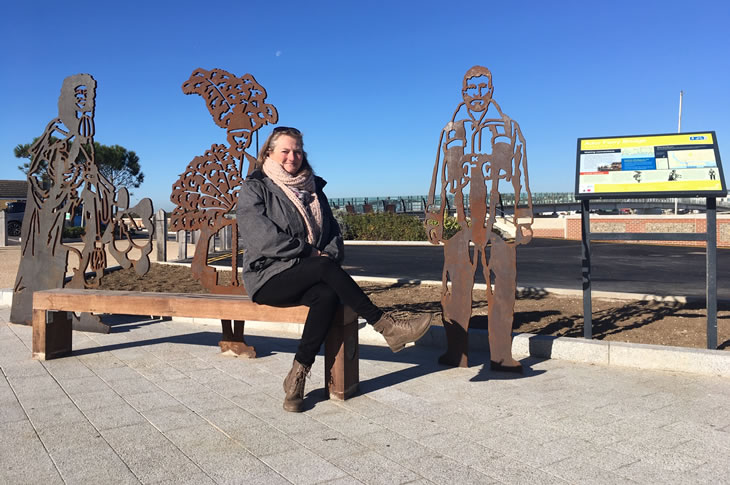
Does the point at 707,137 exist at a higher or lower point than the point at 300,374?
higher

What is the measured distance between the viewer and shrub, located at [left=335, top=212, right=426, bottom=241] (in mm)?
26625

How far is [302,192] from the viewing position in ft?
14.0

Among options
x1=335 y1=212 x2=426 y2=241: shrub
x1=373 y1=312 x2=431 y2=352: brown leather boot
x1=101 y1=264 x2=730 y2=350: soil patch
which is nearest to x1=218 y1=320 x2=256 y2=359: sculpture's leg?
x1=373 y1=312 x2=431 y2=352: brown leather boot

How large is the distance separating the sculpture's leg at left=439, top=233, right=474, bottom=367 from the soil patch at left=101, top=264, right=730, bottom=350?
4.60 ft

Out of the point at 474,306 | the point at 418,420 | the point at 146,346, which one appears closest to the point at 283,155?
the point at 418,420

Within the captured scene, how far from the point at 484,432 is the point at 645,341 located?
9.45 ft

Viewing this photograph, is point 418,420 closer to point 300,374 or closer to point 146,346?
point 300,374

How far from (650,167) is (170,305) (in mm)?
4133

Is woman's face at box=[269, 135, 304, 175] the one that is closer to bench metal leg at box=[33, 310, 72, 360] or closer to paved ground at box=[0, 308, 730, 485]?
paved ground at box=[0, 308, 730, 485]

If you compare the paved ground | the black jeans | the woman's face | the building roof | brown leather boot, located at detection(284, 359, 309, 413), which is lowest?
the paved ground

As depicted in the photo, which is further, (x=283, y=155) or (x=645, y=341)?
(x=645, y=341)

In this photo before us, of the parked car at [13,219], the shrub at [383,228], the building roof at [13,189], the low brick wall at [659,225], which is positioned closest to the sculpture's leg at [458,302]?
the shrub at [383,228]

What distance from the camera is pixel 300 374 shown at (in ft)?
12.8

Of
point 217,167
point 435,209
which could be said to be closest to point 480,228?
point 435,209
